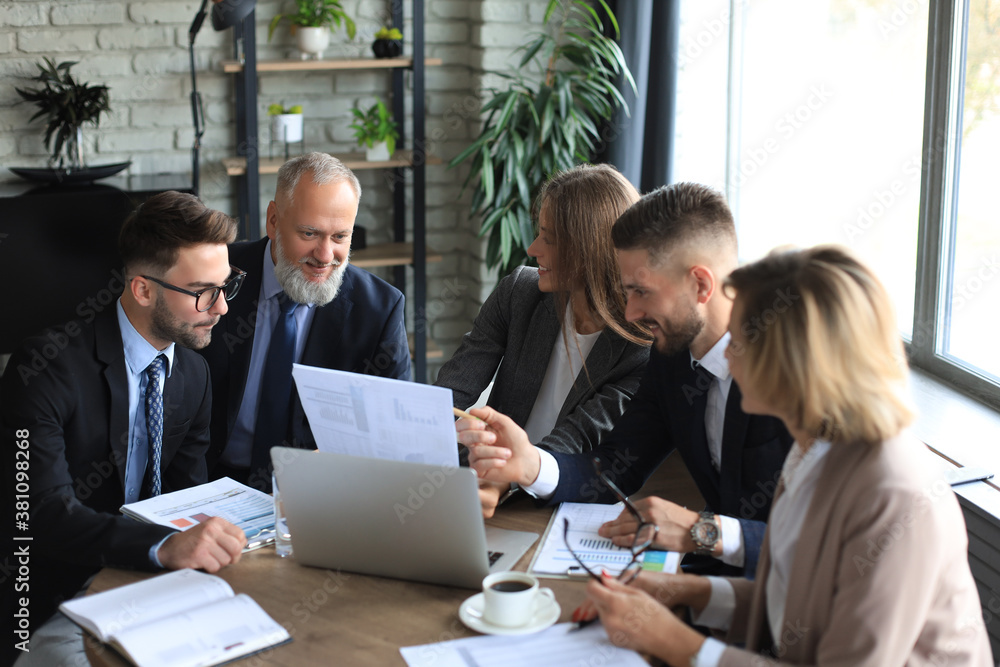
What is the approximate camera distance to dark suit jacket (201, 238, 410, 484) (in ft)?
7.80

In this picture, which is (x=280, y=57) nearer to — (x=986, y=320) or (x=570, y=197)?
(x=570, y=197)

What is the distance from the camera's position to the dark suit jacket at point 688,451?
1719 mm

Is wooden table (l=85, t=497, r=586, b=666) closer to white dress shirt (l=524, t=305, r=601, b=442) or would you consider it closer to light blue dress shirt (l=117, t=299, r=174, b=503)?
light blue dress shirt (l=117, t=299, r=174, b=503)

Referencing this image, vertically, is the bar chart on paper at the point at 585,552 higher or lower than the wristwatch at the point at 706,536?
lower

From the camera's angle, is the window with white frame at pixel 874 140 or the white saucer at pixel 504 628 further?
the window with white frame at pixel 874 140

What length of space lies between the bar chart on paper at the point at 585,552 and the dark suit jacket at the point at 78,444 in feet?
2.06

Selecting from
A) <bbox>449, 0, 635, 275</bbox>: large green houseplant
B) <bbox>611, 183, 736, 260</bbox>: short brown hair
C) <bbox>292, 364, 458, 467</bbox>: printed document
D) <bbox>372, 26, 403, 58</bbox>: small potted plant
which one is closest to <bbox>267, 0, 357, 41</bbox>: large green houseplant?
<bbox>372, 26, 403, 58</bbox>: small potted plant

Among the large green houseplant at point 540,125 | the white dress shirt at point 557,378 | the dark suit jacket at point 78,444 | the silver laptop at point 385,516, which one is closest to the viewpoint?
the silver laptop at point 385,516

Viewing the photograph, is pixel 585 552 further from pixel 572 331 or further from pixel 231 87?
pixel 231 87

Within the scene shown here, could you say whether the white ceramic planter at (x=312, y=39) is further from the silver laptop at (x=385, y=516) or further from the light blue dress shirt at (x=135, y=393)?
the silver laptop at (x=385, y=516)

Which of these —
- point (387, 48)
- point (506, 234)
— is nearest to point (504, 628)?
point (506, 234)

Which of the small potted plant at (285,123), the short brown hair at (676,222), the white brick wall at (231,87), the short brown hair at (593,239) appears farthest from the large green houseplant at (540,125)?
the short brown hair at (676,222)

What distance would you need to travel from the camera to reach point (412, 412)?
150cm

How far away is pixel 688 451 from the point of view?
6.17 feet
